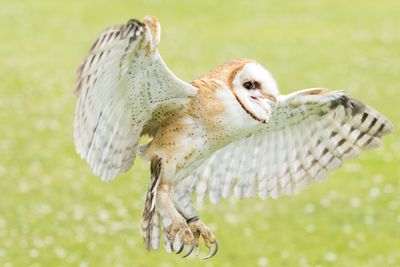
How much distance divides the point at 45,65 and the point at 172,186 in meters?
17.9

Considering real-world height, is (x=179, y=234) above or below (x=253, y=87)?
below

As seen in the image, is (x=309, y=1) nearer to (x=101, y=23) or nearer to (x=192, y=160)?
(x=101, y=23)

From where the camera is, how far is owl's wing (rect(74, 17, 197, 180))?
3111 mm

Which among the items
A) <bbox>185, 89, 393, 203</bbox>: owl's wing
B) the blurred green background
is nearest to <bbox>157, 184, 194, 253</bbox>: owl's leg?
<bbox>185, 89, 393, 203</bbox>: owl's wing

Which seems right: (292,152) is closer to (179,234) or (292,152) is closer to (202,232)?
(202,232)

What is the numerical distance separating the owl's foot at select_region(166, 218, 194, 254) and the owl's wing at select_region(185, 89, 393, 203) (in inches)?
28.1

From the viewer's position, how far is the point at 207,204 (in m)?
12.4

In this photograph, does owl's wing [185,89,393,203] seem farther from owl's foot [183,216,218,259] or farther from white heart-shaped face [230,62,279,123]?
white heart-shaped face [230,62,279,123]

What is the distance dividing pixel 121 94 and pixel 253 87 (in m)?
0.52

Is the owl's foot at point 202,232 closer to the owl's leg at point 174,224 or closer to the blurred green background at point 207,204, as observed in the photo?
the owl's leg at point 174,224

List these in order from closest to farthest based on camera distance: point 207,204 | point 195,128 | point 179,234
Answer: point 179,234 → point 195,128 → point 207,204

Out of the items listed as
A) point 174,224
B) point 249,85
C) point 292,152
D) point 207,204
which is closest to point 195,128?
point 249,85

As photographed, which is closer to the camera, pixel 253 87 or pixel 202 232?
pixel 253 87

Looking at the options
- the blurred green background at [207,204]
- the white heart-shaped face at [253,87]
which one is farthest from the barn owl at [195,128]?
the blurred green background at [207,204]
